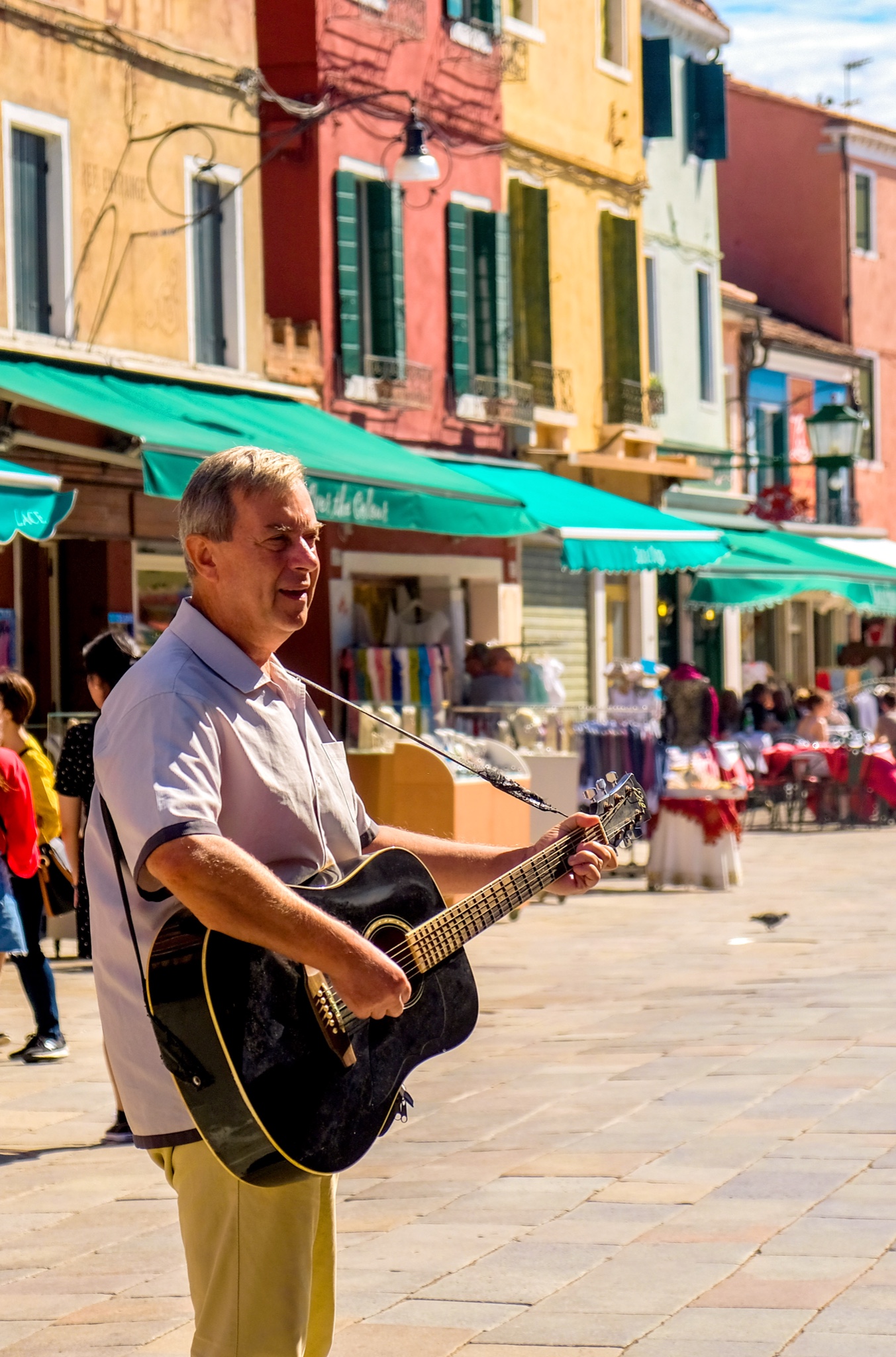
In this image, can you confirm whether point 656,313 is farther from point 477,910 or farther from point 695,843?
point 477,910

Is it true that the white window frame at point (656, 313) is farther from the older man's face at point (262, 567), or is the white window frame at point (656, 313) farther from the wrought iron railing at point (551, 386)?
the older man's face at point (262, 567)

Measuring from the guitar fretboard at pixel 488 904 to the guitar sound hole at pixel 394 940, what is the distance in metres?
0.01

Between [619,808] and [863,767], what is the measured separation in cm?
1941

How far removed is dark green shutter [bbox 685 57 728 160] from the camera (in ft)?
96.5

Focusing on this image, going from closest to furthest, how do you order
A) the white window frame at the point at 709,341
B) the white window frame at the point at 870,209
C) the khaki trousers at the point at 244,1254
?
the khaki trousers at the point at 244,1254
the white window frame at the point at 709,341
the white window frame at the point at 870,209

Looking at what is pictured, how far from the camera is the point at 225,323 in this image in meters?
18.0

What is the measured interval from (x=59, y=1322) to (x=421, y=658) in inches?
577

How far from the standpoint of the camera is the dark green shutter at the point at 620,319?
2547 centimetres

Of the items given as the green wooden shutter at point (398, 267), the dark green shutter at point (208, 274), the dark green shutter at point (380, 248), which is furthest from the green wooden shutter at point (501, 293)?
the dark green shutter at point (208, 274)

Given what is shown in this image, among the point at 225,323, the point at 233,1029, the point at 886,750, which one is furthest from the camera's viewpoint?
the point at 886,750

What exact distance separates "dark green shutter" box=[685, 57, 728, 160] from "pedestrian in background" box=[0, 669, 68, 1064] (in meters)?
20.9

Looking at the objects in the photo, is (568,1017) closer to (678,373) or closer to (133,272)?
(133,272)

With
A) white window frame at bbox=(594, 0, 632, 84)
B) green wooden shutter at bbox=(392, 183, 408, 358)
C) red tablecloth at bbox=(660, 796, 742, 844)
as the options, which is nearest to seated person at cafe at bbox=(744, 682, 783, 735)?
white window frame at bbox=(594, 0, 632, 84)

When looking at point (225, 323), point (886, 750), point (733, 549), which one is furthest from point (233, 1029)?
point (733, 549)
